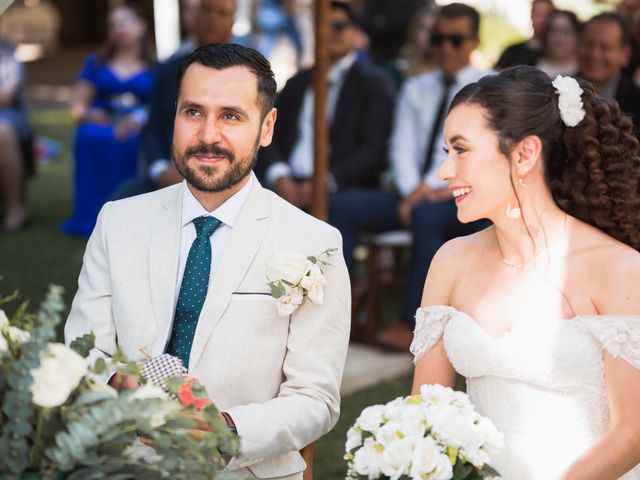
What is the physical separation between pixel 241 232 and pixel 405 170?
11.9ft

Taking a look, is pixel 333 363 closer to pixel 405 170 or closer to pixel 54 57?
pixel 405 170

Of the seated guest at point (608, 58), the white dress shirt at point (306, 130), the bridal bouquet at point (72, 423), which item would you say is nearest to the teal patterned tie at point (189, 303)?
the bridal bouquet at point (72, 423)

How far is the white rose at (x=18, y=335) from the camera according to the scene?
194cm

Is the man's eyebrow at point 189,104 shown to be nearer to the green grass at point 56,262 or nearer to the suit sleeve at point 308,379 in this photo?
the suit sleeve at point 308,379

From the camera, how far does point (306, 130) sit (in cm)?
685

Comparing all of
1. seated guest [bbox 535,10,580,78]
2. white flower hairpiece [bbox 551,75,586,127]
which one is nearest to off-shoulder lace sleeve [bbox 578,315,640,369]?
white flower hairpiece [bbox 551,75,586,127]

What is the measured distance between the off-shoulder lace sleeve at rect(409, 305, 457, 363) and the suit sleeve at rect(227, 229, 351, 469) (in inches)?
10.7

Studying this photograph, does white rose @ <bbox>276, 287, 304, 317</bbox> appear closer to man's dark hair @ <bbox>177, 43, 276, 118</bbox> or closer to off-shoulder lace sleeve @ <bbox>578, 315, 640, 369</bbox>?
man's dark hair @ <bbox>177, 43, 276, 118</bbox>

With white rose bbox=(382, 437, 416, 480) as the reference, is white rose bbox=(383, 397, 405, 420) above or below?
above

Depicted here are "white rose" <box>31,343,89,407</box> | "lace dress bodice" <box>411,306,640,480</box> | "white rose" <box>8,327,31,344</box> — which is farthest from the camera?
"lace dress bodice" <box>411,306,640,480</box>

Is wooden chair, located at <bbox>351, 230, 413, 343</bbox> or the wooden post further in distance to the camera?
wooden chair, located at <bbox>351, 230, 413, 343</bbox>

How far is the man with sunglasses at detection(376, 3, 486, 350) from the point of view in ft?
20.5

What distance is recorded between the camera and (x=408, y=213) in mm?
6387

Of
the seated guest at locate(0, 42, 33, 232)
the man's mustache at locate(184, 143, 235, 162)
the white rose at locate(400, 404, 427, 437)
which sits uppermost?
the man's mustache at locate(184, 143, 235, 162)
